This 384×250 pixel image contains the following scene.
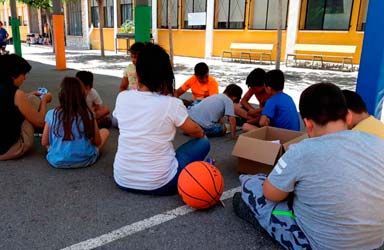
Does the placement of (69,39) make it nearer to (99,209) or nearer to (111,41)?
(111,41)

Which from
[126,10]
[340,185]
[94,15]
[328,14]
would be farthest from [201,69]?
[94,15]

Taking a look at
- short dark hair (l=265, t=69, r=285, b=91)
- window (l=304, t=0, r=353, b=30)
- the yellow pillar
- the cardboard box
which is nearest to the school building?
window (l=304, t=0, r=353, b=30)

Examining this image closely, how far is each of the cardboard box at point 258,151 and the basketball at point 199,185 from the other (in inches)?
22.4

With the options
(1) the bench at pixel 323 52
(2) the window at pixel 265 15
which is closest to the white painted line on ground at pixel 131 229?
(1) the bench at pixel 323 52

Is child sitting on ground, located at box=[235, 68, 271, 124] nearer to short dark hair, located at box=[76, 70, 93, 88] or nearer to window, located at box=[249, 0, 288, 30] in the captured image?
short dark hair, located at box=[76, 70, 93, 88]

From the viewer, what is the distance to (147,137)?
2.97 metres

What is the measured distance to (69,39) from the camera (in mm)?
27469

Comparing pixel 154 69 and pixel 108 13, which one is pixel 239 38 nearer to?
pixel 108 13

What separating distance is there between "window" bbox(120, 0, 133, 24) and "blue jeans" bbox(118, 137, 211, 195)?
Answer: 20258 millimetres

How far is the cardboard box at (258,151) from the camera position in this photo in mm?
3233

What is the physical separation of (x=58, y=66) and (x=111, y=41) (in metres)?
11.2

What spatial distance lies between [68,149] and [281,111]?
241 centimetres

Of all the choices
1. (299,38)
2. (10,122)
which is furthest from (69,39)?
(10,122)

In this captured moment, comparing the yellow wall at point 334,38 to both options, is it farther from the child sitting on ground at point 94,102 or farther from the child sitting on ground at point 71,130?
the child sitting on ground at point 71,130
